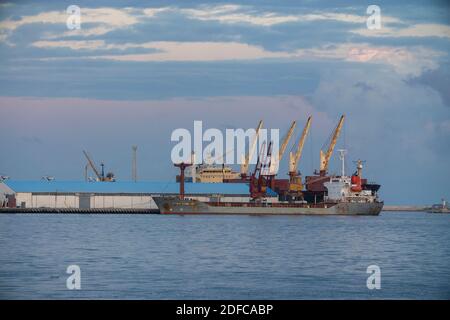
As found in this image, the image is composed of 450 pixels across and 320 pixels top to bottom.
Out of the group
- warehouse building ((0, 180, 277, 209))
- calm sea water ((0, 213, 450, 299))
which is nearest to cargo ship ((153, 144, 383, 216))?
warehouse building ((0, 180, 277, 209))

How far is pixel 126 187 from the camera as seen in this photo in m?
121

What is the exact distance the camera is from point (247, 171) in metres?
134

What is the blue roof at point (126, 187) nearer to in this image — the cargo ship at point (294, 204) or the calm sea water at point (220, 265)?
the cargo ship at point (294, 204)

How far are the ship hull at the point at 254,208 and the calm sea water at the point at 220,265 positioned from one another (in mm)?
46703

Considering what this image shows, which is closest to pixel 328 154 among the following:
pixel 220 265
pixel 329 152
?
pixel 329 152

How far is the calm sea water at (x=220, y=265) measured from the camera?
3241cm

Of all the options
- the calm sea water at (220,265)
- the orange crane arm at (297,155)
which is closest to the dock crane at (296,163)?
the orange crane arm at (297,155)

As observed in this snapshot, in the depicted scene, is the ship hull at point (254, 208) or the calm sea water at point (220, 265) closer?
the calm sea water at point (220, 265)

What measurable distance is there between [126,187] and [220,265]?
8147 centimetres

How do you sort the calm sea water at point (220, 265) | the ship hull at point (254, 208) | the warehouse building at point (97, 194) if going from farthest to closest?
1. the warehouse building at point (97, 194)
2. the ship hull at point (254, 208)
3. the calm sea water at point (220, 265)

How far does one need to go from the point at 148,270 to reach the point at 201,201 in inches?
3018

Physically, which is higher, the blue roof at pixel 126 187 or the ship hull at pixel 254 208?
the blue roof at pixel 126 187
